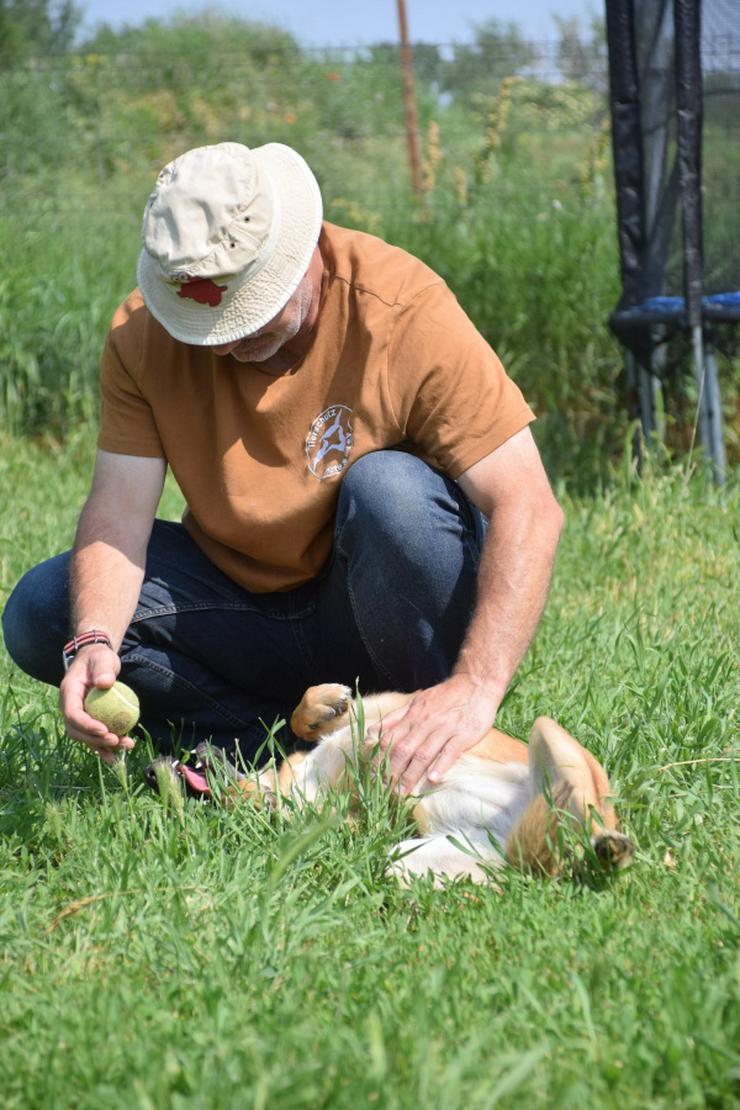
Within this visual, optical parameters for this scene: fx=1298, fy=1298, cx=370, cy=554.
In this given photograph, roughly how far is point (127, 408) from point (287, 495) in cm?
46

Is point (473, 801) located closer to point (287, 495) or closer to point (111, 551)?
point (287, 495)

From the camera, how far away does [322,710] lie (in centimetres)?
294

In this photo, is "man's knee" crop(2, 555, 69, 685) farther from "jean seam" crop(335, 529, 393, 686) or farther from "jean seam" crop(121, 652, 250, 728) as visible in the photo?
"jean seam" crop(335, 529, 393, 686)

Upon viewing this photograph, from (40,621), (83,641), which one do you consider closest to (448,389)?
(83,641)

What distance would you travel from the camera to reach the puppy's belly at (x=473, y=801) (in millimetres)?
2629

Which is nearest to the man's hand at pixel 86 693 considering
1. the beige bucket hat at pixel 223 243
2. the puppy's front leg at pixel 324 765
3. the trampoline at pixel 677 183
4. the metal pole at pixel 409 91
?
the puppy's front leg at pixel 324 765

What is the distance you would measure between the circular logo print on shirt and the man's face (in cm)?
18

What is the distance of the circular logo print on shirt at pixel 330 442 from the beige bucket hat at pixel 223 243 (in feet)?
0.94

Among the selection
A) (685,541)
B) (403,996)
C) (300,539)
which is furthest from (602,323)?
(403,996)

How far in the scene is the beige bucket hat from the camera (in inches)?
103

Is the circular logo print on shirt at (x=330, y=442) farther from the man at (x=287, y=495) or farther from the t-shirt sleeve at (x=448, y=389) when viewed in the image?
the t-shirt sleeve at (x=448, y=389)

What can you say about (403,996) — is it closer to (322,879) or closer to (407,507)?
(322,879)

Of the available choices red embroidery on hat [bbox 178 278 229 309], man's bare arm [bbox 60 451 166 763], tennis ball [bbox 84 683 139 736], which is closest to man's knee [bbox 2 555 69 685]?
man's bare arm [bbox 60 451 166 763]

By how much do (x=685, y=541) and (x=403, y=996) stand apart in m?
2.79
